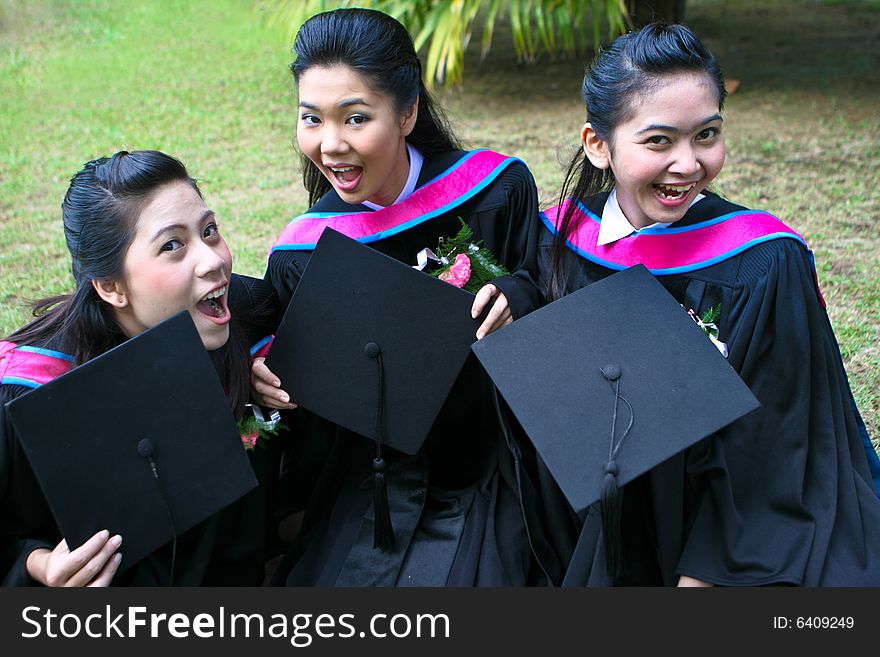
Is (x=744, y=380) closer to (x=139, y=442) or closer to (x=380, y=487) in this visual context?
(x=380, y=487)

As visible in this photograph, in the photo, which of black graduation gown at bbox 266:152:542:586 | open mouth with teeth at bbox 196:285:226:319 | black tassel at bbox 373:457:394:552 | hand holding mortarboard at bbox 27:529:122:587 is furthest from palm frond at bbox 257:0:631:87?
hand holding mortarboard at bbox 27:529:122:587

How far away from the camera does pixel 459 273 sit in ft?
7.98

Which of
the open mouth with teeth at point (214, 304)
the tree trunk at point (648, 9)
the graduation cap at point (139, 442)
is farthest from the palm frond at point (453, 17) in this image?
the graduation cap at point (139, 442)

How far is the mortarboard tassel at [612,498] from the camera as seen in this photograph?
73.1 inches

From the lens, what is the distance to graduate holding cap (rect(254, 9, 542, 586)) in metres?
2.30

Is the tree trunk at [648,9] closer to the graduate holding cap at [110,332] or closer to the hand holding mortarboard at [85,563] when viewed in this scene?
the graduate holding cap at [110,332]

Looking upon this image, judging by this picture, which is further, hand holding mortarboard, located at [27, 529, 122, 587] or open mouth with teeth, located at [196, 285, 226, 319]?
open mouth with teeth, located at [196, 285, 226, 319]

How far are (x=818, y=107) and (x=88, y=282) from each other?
214 inches

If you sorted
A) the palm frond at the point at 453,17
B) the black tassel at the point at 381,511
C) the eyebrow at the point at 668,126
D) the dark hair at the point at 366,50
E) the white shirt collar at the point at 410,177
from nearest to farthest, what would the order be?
the eyebrow at the point at 668,126 < the black tassel at the point at 381,511 < the dark hair at the point at 366,50 < the white shirt collar at the point at 410,177 < the palm frond at the point at 453,17

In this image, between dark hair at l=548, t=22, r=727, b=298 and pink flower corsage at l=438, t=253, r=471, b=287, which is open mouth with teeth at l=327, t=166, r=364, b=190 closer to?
pink flower corsage at l=438, t=253, r=471, b=287

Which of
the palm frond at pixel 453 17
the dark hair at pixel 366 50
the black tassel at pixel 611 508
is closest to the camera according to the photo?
the black tassel at pixel 611 508

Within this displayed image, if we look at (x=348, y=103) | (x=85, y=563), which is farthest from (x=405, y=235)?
(x=85, y=563)

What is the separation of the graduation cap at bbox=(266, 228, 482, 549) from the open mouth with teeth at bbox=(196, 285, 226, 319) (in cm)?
16

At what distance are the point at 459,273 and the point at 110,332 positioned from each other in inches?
34.1
